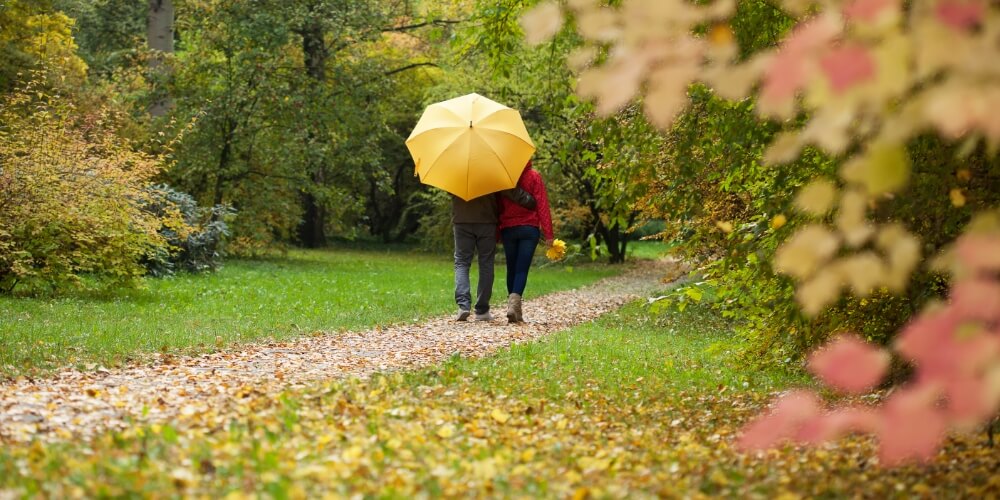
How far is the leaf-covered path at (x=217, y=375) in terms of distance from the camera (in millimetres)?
5633

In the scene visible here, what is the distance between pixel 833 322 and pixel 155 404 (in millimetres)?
5268

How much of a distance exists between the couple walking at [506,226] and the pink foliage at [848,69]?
9.60 metres

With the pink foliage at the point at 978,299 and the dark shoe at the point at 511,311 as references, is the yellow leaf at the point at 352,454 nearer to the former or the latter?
the pink foliage at the point at 978,299

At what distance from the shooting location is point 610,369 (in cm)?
877

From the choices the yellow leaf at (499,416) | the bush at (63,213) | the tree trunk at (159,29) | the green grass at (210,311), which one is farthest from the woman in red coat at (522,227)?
the tree trunk at (159,29)

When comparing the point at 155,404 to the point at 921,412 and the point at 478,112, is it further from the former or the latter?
the point at 478,112

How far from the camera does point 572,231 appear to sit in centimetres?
3453

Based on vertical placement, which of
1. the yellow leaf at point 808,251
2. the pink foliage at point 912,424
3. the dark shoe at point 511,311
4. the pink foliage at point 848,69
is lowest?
the dark shoe at point 511,311

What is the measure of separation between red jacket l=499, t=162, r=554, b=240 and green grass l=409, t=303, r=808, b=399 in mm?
1487

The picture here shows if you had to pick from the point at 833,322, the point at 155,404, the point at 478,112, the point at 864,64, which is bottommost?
the point at 155,404

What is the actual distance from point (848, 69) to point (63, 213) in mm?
12981

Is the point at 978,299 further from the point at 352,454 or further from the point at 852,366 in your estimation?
the point at 352,454

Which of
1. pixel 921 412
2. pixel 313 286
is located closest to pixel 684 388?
pixel 921 412

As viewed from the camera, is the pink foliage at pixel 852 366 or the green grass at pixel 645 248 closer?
the pink foliage at pixel 852 366
